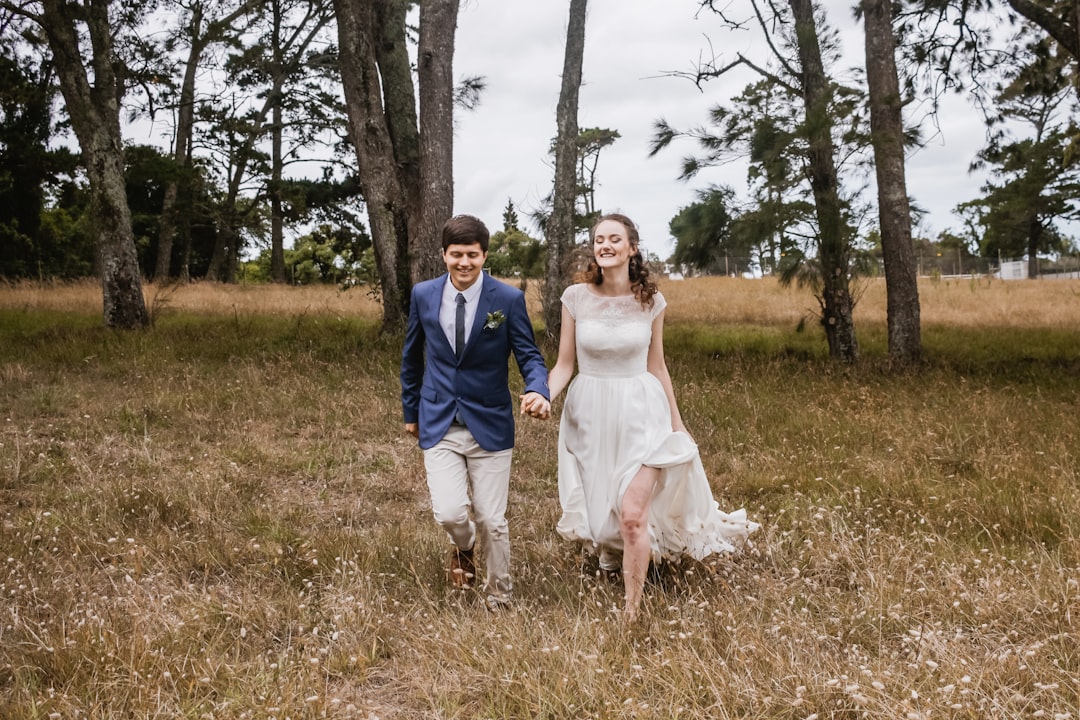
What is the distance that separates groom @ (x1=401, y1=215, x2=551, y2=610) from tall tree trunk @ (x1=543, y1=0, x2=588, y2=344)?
385 inches

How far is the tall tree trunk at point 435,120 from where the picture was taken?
8711 mm

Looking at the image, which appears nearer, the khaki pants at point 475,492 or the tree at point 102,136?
the khaki pants at point 475,492

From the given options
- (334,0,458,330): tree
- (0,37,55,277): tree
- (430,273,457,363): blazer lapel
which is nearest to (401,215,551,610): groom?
(430,273,457,363): blazer lapel

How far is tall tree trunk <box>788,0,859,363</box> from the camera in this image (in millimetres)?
10477

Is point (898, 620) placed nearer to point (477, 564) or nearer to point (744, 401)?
point (477, 564)

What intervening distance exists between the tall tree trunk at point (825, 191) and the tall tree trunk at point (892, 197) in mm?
625

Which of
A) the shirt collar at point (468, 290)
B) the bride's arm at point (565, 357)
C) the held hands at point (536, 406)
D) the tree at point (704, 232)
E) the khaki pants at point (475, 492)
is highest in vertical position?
the tree at point (704, 232)

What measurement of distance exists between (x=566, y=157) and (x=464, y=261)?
10.6 meters

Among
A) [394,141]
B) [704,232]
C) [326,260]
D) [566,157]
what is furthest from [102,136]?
[326,260]

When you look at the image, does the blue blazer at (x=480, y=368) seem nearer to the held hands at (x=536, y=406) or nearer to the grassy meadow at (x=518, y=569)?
the held hands at (x=536, y=406)

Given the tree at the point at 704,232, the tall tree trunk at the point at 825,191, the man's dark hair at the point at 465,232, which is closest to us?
the man's dark hair at the point at 465,232

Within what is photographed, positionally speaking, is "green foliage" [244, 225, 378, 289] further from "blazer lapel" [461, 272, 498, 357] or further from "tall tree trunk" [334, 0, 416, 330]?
"blazer lapel" [461, 272, 498, 357]

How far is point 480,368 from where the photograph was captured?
13.4 ft

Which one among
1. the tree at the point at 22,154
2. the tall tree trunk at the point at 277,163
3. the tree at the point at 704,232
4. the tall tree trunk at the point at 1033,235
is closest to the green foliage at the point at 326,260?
the tall tree trunk at the point at 277,163
